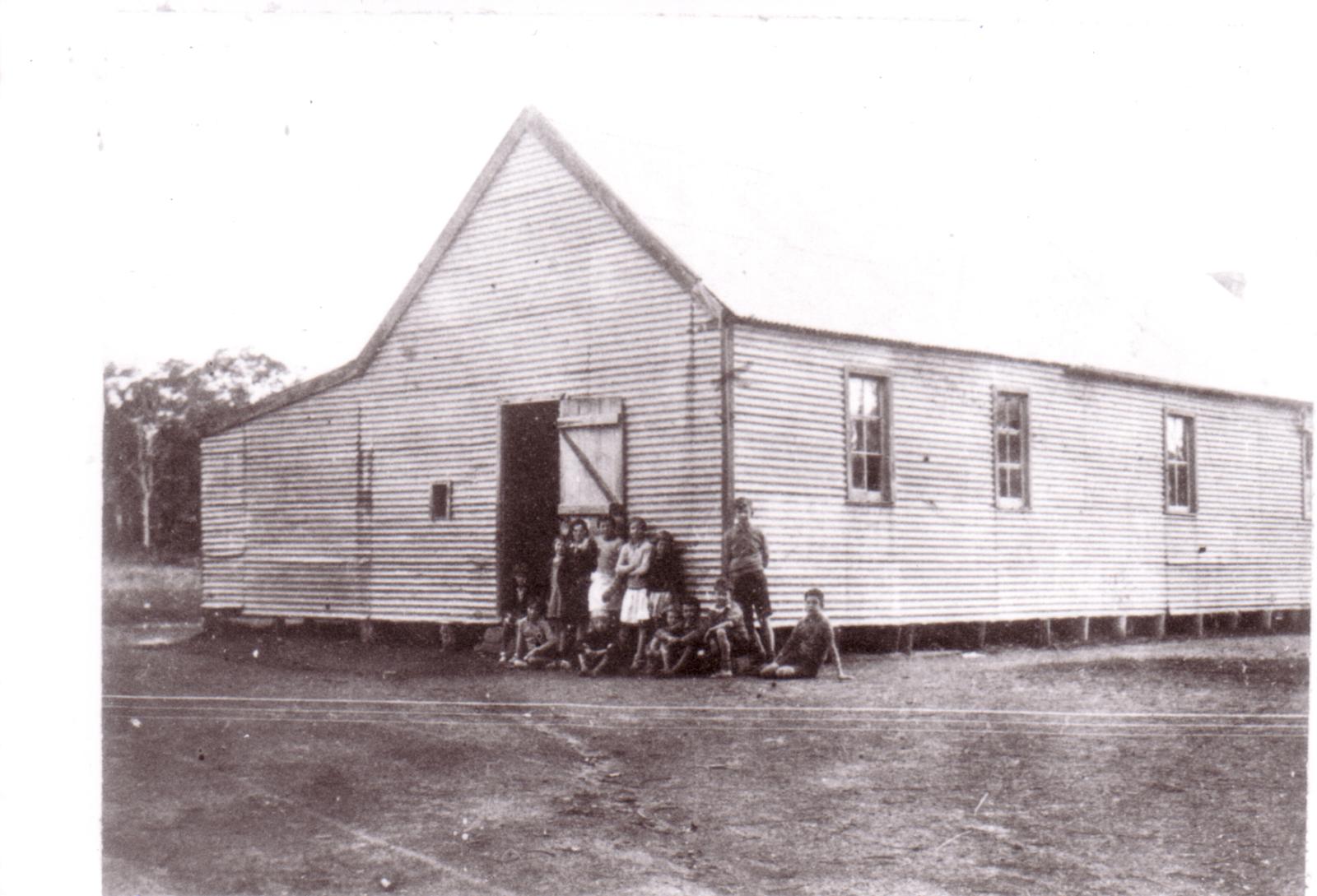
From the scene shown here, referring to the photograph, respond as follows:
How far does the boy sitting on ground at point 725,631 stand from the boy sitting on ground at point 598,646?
1.10 meters

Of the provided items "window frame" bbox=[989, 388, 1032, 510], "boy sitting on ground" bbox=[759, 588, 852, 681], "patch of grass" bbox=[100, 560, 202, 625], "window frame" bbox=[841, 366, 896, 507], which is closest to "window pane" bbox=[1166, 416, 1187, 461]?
"window frame" bbox=[989, 388, 1032, 510]

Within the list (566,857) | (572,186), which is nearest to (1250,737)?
(566,857)

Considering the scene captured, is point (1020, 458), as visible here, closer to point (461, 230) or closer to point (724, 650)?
point (724, 650)

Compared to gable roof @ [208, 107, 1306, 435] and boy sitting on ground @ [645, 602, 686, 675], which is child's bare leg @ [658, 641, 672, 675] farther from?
gable roof @ [208, 107, 1306, 435]

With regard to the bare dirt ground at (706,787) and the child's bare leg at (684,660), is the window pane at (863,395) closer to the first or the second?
the child's bare leg at (684,660)

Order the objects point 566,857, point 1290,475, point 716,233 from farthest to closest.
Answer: point 1290,475
point 716,233
point 566,857

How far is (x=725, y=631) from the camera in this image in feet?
48.9

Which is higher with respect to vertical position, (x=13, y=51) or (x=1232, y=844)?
(x=13, y=51)

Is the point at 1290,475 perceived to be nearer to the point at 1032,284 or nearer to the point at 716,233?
the point at 1032,284

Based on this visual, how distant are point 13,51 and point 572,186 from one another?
394 inches

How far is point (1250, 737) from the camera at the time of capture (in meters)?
10.3

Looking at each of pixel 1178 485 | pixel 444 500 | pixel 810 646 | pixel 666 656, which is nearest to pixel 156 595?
pixel 444 500

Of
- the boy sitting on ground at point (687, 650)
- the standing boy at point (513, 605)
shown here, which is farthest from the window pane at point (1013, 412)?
the standing boy at point (513, 605)

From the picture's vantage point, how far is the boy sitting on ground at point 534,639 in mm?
15922
